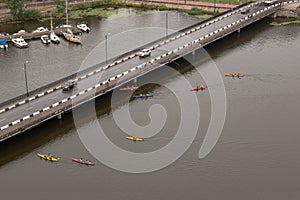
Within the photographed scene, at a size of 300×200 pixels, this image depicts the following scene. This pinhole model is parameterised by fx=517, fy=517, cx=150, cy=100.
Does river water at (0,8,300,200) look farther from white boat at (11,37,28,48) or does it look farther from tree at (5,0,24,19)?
tree at (5,0,24,19)

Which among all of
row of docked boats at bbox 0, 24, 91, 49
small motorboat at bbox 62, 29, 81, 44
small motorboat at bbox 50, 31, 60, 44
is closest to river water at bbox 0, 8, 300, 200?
row of docked boats at bbox 0, 24, 91, 49

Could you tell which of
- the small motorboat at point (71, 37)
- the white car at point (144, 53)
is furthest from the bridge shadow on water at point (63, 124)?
the small motorboat at point (71, 37)

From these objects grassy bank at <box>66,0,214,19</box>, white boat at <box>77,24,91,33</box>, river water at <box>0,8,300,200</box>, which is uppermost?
grassy bank at <box>66,0,214,19</box>

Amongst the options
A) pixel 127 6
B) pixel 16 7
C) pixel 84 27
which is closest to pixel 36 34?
pixel 84 27

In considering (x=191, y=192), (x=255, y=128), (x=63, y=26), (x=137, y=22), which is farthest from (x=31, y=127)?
(x=137, y=22)

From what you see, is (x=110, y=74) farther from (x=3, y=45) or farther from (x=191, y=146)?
(x=3, y=45)
